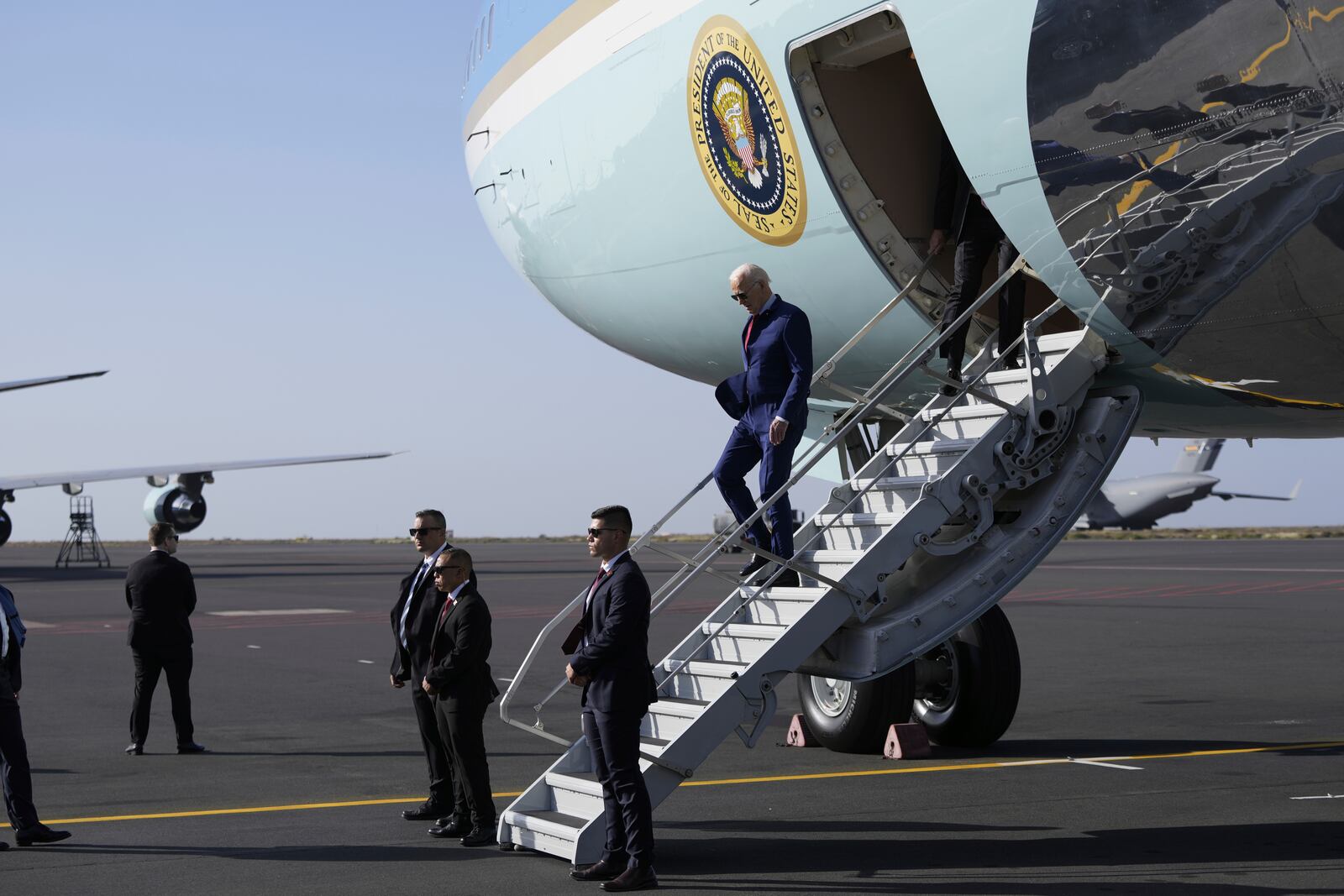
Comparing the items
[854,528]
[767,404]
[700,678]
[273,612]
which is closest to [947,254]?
[767,404]

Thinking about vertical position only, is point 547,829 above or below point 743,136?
below

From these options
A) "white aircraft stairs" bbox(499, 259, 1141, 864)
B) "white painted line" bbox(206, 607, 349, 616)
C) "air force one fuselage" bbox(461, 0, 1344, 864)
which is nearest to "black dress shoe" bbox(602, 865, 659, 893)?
"air force one fuselage" bbox(461, 0, 1344, 864)

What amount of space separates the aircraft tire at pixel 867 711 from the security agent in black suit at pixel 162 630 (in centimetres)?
469

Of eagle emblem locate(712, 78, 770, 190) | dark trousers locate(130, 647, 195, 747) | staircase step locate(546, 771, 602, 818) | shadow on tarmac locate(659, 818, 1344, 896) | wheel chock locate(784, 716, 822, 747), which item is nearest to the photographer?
shadow on tarmac locate(659, 818, 1344, 896)

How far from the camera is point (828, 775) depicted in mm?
9867

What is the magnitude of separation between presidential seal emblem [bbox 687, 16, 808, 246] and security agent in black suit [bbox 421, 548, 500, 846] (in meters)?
2.90

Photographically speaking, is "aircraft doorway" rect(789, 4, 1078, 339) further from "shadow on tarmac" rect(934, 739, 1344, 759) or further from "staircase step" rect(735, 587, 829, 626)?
"shadow on tarmac" rect(934, 739, 1344, 759)

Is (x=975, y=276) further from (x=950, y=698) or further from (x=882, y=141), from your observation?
(x=950, y=698)

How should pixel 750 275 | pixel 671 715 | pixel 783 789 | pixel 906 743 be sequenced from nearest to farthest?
pixel 671 715, pixel 750 275, pixel 783 789, pixel 906 743

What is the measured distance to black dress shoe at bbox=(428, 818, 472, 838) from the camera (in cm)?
798

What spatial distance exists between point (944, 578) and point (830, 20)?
3.02 meters

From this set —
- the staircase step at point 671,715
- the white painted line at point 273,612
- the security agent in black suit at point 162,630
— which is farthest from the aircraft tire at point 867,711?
the white painted line at point 273,612

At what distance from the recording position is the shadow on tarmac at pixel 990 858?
6738 millimetres

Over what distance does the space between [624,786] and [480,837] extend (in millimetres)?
1387
